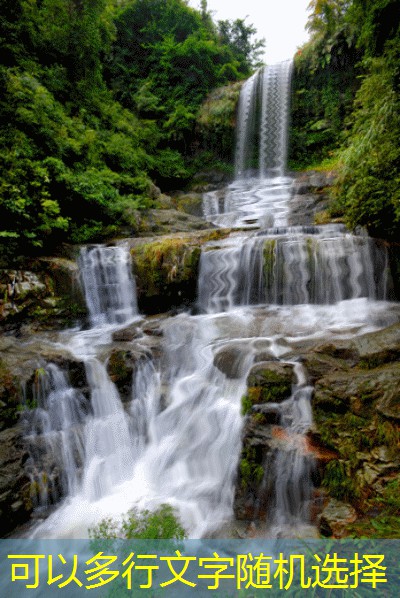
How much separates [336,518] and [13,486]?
3.52m

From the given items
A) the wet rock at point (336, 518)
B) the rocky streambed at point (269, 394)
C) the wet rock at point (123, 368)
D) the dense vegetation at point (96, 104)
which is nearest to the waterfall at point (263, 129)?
the dense vegetation at point (96, 104)

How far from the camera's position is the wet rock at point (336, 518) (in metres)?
3.06

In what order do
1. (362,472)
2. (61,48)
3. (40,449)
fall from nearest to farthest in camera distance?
(362,472)
(40,449)
(61,48)

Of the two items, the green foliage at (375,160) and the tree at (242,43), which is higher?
the tree at (242,43)

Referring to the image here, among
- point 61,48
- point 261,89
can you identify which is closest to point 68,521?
point 61,48

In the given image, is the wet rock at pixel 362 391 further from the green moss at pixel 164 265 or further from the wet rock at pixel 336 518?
the green moss at pixel 164 265

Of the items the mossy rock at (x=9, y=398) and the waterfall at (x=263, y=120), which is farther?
the waterfall at (x=263, y=120)

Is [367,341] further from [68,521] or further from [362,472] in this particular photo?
[68,521]

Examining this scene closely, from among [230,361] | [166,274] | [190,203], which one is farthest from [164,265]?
[190,203]

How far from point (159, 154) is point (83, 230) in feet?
30.1

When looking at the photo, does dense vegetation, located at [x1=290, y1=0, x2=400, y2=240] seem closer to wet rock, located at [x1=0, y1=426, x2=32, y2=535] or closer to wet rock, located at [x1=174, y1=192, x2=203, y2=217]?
wet rock, located at [x1=0, y1=426, x2=32, y2=535]

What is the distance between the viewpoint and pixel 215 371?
17.7ft

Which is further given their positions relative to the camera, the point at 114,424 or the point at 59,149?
the point at 59,149

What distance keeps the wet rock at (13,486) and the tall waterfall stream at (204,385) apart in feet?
0.50
